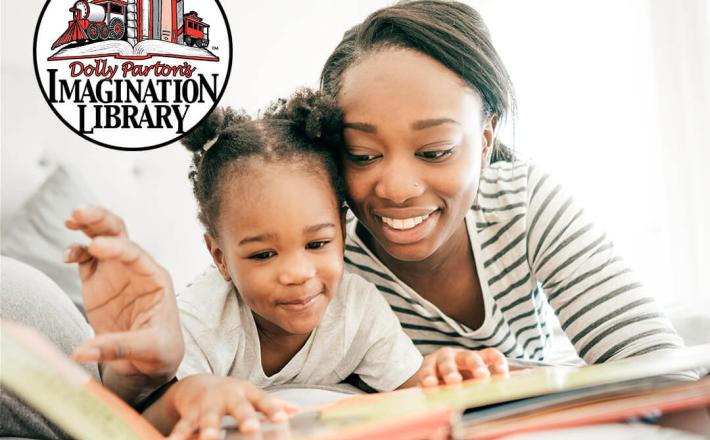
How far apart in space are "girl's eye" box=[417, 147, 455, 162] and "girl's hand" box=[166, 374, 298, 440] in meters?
0.21

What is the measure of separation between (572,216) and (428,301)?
14cm

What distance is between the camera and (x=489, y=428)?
377mm

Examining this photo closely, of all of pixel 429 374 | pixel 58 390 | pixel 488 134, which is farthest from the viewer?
pixel 488 134

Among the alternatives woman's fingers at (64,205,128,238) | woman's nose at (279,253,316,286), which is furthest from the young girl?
woman's fingers at (64,205,128,238)

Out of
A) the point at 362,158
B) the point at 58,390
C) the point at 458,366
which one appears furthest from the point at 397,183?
the point at 58,390

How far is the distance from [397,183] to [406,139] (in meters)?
0.03

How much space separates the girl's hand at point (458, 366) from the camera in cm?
46

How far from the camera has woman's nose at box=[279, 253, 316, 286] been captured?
1.56 feet

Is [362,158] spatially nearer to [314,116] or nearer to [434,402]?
[314,116]

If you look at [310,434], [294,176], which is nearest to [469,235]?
[294,176]

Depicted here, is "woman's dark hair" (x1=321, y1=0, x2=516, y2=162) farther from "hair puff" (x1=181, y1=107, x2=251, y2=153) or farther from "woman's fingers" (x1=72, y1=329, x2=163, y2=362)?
"woman's fingers" (x1=72, y1=329, x2=163, y2=362)

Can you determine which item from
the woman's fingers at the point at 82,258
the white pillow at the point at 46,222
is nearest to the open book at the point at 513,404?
the woman's fingers at the point at 82,258

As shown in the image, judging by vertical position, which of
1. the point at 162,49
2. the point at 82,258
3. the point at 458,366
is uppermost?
the point at 162,49

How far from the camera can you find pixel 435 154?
0.53m
